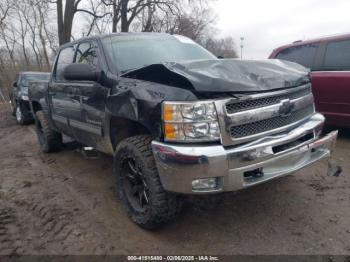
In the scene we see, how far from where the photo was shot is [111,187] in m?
4.13

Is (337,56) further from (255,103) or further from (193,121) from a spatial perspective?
(193,121)

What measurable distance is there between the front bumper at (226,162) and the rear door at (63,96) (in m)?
2.02

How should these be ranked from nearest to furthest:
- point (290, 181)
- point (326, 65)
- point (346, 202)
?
point (346, 202) → point (290, 181) → point (326, 65)

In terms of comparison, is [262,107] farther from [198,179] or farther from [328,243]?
[328,243]

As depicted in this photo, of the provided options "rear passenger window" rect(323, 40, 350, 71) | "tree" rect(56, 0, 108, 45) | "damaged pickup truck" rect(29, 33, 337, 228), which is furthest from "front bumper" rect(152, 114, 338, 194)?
"tree" rect(56, 0, 108, 45)

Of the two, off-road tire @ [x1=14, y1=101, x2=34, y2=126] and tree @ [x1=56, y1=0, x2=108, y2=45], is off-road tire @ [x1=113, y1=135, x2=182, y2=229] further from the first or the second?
tree @ [x1=56, y1=0, x2=108, y2=45]

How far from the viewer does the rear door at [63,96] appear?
418cm

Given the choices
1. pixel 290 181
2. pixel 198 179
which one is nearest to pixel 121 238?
pixel 198 179

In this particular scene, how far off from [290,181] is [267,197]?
0.58 metres

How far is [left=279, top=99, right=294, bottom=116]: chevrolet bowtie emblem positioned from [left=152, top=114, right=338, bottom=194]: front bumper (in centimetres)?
19

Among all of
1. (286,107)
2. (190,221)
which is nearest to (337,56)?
(286,107)

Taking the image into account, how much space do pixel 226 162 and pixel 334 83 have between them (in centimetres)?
388

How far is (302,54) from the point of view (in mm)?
6035

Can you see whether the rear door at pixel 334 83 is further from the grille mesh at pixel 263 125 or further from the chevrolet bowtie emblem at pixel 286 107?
the chevrolet bowtie emblem at pixel 286 107
